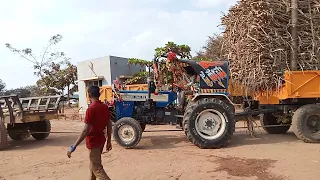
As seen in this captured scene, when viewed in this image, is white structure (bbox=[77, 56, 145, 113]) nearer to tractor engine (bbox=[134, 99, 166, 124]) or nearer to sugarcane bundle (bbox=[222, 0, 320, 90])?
tractor engine (bbox=[134, 99, 166, 124])

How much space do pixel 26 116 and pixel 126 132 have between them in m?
3.01

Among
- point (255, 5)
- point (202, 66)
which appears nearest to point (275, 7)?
point (255, 5)

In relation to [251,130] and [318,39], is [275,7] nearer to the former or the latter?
[318,39]

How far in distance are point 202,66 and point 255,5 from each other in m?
2.15

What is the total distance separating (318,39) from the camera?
875cm

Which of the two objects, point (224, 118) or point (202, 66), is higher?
point (202, 66)

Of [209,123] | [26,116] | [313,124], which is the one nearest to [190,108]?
[209,123]

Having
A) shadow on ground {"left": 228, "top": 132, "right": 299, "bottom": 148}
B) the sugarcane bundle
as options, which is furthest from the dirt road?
the sugarcane bundle

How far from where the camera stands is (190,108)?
27.5 ft

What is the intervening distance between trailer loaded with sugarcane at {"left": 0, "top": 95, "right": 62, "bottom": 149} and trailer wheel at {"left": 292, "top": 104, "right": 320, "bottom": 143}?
661 cm

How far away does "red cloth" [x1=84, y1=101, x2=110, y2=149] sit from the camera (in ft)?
14.7

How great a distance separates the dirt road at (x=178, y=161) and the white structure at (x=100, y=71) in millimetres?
11879

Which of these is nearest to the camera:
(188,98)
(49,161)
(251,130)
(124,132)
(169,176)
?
(169,176)

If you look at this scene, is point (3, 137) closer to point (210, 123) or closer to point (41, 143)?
point (41, 143)
